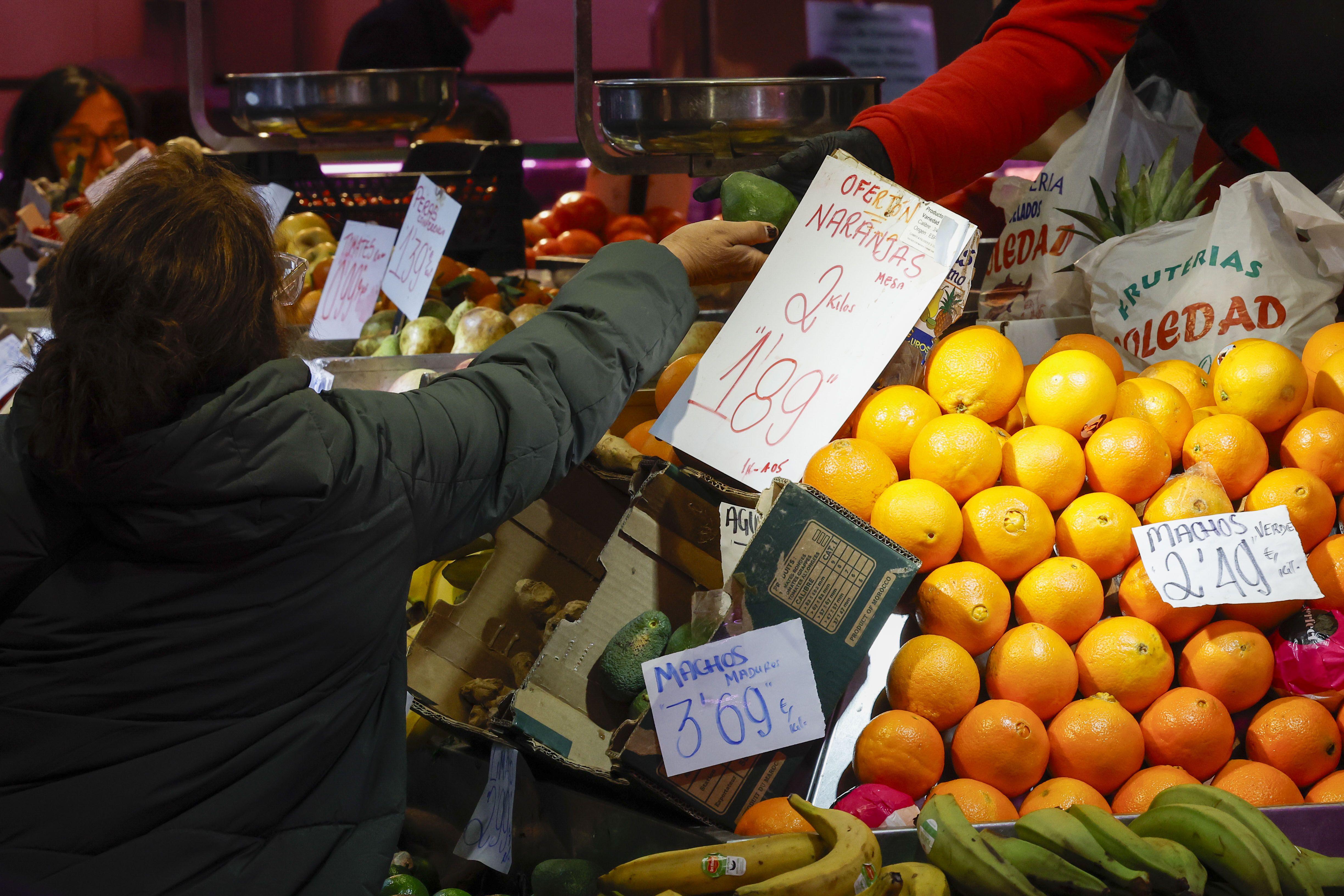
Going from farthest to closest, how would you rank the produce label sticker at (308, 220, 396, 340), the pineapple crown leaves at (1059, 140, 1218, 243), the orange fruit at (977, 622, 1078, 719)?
the produce label sticker at (308, 220, 396, 340)
the pineapple crown leaves at (1059, 140, 1218, 243)
the orange fruit at (977, 622, 1078, 719)

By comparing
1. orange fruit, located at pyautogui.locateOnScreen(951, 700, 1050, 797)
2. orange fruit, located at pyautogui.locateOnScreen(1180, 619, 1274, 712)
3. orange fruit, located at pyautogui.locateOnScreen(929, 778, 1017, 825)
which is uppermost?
orange fruit, located at pyautogui.locateOnScreen(1180, 619, 1274, 712)

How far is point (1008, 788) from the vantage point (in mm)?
1259

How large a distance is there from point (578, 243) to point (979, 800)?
119 inches

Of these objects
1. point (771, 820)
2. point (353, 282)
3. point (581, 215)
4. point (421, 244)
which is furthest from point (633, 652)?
point (581, 215)

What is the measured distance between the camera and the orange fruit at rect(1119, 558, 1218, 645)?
1.34m

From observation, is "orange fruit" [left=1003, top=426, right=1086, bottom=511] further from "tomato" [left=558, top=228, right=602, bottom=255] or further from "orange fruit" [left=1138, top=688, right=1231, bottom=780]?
"tomato" [left=558, top=228, right=602, bottom=255]

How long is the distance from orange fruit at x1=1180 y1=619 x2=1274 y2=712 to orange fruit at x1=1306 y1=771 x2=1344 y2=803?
0.12 meters

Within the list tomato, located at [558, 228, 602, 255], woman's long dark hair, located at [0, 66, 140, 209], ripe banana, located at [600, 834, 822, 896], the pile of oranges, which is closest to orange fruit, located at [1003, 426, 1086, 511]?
the pile of oranges

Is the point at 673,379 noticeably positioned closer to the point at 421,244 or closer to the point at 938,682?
the point at 938,682

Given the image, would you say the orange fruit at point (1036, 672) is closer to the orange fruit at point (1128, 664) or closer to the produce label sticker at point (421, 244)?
the orange fruit at point (1128, 664)

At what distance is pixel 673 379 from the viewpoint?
1.67 meters

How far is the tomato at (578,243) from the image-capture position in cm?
382

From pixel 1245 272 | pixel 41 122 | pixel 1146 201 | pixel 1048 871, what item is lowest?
pixel 1048 871

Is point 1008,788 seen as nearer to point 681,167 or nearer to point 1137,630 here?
point 1137,630
